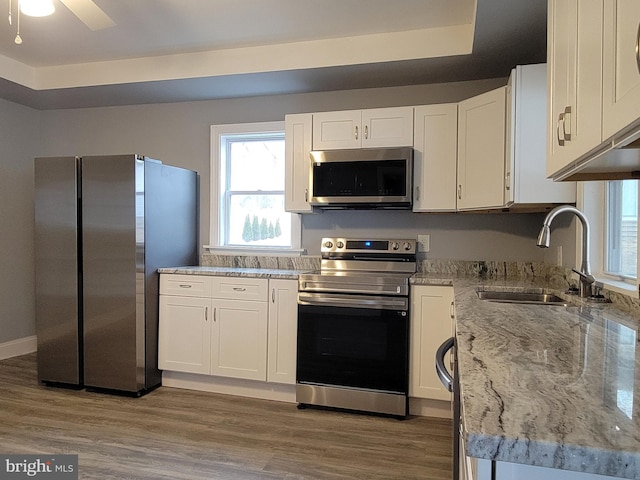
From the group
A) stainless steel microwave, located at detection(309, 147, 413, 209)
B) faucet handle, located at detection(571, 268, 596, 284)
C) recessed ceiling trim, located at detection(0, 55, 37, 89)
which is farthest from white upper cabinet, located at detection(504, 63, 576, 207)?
recessed ceiling trim, located at detection(0, 55, 37, 89)

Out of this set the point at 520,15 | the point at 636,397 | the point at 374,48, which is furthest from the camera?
the point at 374,48

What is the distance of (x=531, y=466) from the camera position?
0.62 metres

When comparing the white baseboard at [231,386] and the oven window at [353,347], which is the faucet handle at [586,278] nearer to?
the oven window at [353,347]

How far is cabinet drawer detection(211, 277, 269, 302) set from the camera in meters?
3.19

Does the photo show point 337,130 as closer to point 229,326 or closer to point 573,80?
point 229,326

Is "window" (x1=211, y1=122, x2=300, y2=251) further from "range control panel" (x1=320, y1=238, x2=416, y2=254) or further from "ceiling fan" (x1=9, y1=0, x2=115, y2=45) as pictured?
"ceiling fan" (x1=9, y1=0, x2=115, y2=45)

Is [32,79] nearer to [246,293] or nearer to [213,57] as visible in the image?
[213,57]

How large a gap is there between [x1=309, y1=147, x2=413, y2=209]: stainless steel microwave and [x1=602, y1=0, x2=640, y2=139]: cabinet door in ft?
6.75

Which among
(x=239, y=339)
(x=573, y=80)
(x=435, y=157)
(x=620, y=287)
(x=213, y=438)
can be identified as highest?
(x=435, y=157)

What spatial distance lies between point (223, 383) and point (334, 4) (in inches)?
110

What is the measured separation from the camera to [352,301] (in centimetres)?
291

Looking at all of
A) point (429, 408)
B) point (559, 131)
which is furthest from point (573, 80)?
point (429, 408)

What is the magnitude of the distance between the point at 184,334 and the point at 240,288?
1.98ft

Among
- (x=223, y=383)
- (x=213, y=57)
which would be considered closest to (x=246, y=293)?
(x=223, y=383)
